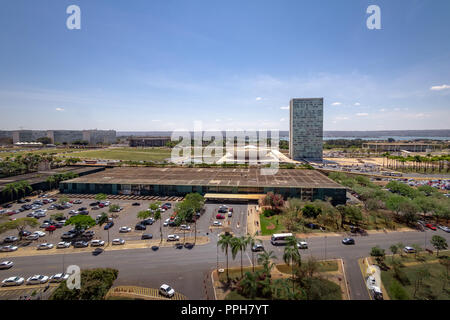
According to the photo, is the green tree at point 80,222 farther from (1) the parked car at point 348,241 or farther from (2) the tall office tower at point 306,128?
(2) the tall office tower at point 306,128

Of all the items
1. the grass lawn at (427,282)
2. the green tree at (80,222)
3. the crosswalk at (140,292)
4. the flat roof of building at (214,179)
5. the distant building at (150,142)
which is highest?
the distant building at (150,142)

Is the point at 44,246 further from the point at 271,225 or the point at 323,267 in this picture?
the point at 323,267

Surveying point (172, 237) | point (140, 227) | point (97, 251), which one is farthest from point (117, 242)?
point (172, 237)

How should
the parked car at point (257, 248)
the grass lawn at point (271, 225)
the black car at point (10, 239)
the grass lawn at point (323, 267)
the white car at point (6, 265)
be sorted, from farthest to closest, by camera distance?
the grass lawn at point (271, 225)
the black car at point (10, 239)
the parked car at point (257, 248)
the white car at point (6, 265)
the grass lawn at point (323, 267)

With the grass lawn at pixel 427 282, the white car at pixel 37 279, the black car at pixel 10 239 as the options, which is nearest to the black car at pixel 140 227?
the white car at pixel 37 279

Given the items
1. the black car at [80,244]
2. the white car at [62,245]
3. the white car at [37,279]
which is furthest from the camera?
the black car at [80,244]
